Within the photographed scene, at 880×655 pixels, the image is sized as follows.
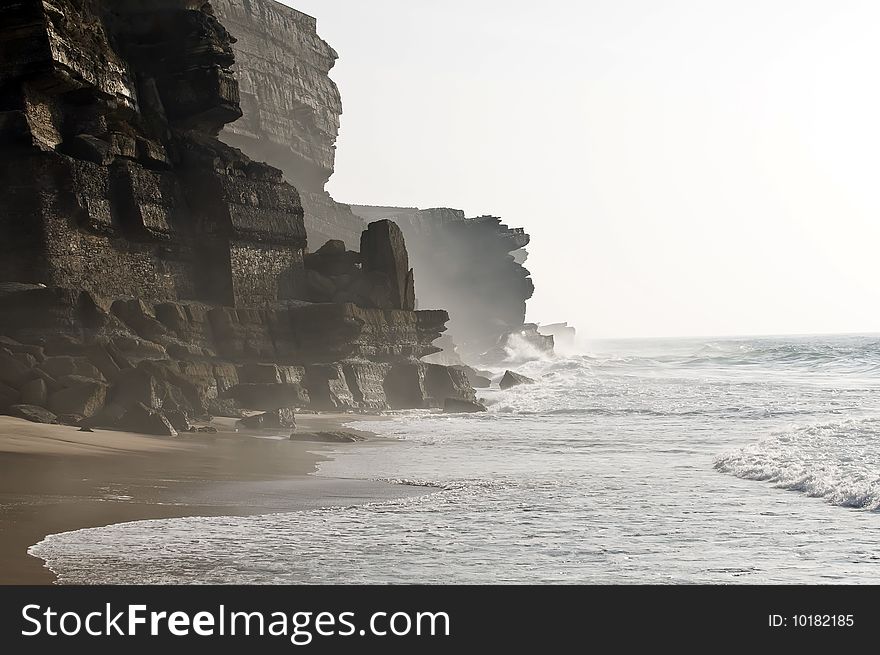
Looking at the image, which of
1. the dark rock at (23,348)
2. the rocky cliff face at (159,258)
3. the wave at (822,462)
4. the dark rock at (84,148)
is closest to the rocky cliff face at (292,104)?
the rocky cliff face at (159,258)

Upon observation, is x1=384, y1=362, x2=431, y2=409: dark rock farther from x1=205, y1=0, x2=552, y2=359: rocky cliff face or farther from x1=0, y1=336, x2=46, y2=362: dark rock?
x1=205, y1=0, x2=552, y2=359: rocky cliff face

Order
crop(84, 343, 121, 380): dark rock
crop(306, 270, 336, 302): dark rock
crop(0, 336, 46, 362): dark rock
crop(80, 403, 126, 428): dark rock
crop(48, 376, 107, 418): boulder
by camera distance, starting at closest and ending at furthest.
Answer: crop(80, 403, 126, 428): dark rock, crop(48, 376, 107, 418): boulder, crop(0, 336, 46, 362): dark rock, crop(84, 343, 121, 380): dark rock, crop(306, 270, 336, 302): dark rock

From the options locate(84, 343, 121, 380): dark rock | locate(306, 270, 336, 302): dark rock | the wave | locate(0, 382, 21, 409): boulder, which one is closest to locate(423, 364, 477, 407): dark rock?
locate(306, 270, 336, 302): dark rock

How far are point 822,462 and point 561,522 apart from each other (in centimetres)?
546

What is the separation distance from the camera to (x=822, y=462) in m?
12.4

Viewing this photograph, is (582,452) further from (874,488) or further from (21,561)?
(21,561)

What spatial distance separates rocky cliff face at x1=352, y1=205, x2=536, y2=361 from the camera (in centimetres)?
8294

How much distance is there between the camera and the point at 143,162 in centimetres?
2495

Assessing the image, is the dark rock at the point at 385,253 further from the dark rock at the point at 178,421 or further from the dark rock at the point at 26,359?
the dark rock at the point at 26,359

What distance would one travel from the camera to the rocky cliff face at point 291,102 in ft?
171

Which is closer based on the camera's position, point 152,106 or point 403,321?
point 152,106

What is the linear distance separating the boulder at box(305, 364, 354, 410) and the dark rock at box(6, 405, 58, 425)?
10001 mm

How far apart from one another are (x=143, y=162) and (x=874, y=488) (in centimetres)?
2043

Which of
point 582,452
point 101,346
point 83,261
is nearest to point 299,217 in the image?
point 83,261
